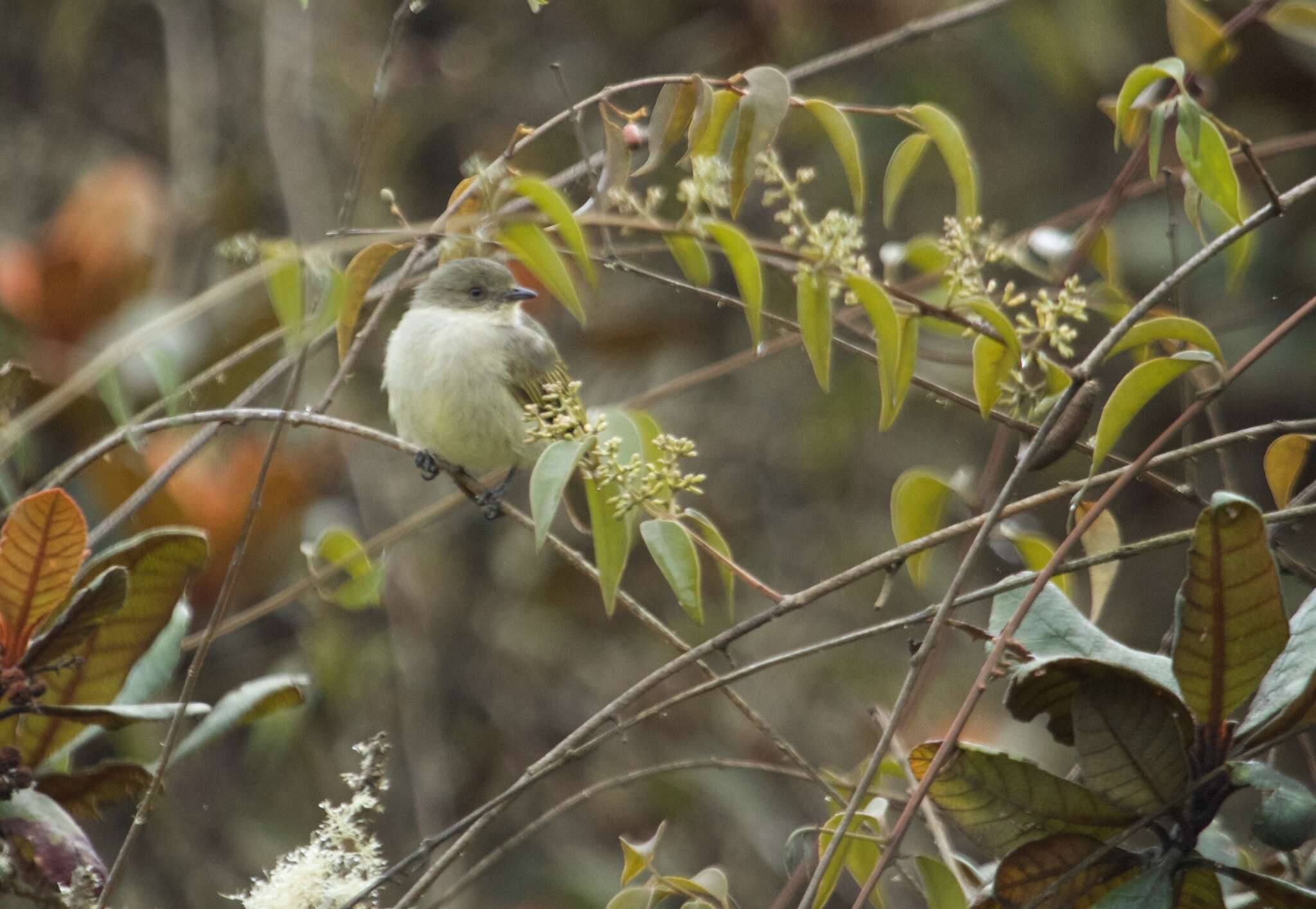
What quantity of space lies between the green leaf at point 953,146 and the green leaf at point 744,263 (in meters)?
0.42

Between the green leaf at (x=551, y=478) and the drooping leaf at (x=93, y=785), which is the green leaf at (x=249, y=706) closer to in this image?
the drooping leaf at (x=93, y=785)

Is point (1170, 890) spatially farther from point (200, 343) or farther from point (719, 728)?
point (719, 728)

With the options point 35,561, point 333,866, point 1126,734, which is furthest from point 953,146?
point 35,561

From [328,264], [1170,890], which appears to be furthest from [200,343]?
[1170,890]

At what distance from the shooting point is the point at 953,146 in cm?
212

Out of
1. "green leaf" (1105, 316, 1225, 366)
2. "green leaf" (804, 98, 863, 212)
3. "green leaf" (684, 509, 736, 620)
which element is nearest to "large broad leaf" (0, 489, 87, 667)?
"green leaf" (684, 509, 736, 620)

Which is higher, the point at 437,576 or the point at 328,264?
the point at 328,264

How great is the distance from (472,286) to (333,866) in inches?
113

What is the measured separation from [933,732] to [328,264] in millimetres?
3980

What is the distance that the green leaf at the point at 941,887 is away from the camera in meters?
1.92

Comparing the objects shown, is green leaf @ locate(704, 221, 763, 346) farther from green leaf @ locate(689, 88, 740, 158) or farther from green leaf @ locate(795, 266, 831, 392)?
green leaf @ locate(689, 88, 740, 158)

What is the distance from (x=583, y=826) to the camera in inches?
221

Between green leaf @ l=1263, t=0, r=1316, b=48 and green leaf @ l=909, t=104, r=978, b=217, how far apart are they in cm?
78

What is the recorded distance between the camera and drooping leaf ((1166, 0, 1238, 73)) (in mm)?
2553
